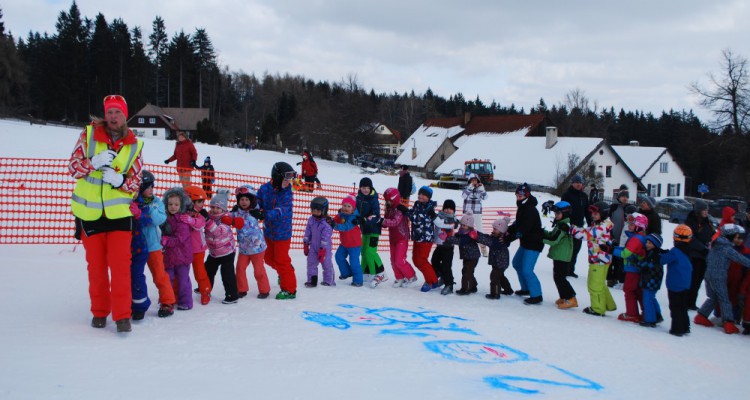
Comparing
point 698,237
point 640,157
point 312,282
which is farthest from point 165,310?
point 640,157

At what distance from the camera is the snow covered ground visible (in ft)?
12.7

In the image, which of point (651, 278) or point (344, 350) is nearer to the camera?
point (344, 350)

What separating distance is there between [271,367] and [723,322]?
6659 mm

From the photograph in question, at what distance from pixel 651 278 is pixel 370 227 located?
3972 mm

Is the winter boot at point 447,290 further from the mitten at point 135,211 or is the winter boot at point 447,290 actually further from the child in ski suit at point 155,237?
the mitten at point 135,211

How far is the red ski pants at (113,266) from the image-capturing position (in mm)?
4750

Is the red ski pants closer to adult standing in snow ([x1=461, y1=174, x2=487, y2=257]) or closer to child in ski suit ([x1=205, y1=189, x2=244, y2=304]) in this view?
child in ski suit ([x1=205, y1=189, x2=244, y2=304])

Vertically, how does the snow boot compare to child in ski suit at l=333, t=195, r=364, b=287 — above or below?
below

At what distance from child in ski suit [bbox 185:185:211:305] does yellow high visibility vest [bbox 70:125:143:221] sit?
5.00 feet

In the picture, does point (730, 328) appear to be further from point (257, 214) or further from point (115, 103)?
point (115, 103)

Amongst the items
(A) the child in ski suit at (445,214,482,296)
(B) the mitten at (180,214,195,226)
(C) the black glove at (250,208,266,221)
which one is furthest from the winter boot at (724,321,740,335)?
(B) the mitten at (180,214,195,226)

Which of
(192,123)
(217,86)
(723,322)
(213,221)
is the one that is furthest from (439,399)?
(217,86)

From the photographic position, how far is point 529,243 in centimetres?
820

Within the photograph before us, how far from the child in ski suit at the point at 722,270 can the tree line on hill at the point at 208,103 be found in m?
40.9
